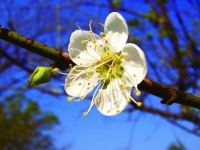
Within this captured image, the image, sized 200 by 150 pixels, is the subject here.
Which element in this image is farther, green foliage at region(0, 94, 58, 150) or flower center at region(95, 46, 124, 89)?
green foliage at region(0, 94, 58, 150)

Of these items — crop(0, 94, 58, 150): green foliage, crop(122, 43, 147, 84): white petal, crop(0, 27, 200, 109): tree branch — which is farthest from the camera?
crop(0, 94, 58, 150): green foliage

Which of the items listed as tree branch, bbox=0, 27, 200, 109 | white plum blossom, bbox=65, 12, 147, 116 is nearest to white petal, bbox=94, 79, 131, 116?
white plum blossom, bbox=65, 12, 147, 116

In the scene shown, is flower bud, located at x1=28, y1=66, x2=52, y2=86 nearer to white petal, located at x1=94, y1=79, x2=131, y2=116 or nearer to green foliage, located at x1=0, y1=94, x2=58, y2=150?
white petal, located at x1=94, y1=79, x2=131, y2=116

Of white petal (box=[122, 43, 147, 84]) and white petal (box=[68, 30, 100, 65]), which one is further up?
white petal (box=[68, 30, 100, 65])

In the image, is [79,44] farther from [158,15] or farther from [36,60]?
[36,60]

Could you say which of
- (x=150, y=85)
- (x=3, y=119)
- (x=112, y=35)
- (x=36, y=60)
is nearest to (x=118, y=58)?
(x=112, y=35)
